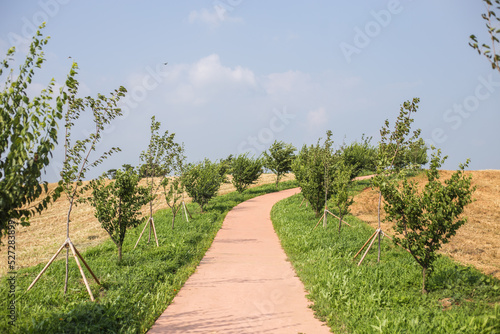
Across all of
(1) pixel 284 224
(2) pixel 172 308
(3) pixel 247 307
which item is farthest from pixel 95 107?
(1) pixel 284 224

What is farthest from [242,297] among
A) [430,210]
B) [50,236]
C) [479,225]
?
[479,225]

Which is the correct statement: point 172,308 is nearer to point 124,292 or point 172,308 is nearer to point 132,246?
point 124,292

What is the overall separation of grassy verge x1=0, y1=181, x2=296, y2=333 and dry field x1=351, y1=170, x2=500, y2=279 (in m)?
9.14

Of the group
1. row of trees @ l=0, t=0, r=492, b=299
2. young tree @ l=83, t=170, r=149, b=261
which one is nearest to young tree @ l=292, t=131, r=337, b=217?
row of trees @ l=0, t=0, r=492, b=299

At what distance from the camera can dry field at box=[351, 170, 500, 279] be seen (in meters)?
12.0

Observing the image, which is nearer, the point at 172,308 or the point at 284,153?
the point at 172,308

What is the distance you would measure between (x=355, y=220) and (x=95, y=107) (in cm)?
1364

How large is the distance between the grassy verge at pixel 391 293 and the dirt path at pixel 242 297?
0.48 metres

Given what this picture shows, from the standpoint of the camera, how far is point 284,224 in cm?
1758

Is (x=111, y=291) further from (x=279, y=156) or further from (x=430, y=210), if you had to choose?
(x=279, y=156)

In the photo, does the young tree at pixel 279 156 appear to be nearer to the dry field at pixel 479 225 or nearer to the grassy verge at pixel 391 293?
the dry field at pixel 479 225

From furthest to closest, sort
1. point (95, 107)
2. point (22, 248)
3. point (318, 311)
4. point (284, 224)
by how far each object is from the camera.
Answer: point (284, 224) → point (22, 248) → point (95, 107) → point (318, 311)

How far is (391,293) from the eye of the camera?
8203 mm

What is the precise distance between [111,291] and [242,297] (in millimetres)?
3062
